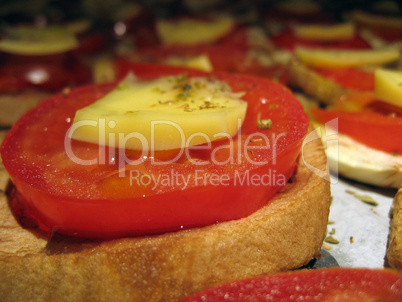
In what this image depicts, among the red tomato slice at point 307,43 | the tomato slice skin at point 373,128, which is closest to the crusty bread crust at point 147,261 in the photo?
the tomato slice skin at point 373,128

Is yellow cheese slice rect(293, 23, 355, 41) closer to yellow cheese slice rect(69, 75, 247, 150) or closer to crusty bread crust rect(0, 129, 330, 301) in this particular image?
yellow cheese slice rect(69, 75, 247, 150)

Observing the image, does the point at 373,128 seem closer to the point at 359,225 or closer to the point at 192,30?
the point at 359,225

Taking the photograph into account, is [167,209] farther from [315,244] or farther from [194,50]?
[194,50]

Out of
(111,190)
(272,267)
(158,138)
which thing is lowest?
(272,267)

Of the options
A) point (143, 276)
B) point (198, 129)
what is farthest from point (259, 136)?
point (143, 276)

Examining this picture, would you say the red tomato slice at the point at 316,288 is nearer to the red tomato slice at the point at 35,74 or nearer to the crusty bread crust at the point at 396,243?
the crusty bread crust at the point at 396,243

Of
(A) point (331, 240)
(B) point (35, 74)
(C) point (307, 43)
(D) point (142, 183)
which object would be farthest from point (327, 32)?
(D) point (142, 183)
